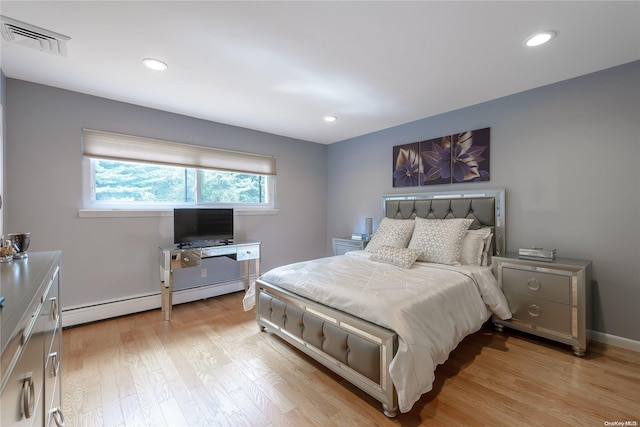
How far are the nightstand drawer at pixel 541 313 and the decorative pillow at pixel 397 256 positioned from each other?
3.02 ft

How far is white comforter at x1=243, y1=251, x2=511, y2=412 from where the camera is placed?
62.0 inches

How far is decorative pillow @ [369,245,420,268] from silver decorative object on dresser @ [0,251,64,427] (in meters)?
2.43

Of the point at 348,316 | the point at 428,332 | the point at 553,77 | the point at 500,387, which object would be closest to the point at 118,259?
the point at 348,316

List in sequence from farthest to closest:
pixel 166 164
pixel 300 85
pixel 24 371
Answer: pixel 166 164, pixel 300 85, pixel 24 371

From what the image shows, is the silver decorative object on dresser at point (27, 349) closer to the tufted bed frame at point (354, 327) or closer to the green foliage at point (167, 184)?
the tufted bed frame at point (354, 327)

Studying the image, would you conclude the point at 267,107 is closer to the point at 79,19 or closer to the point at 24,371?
the point at 79,19

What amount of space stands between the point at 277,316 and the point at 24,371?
1822 mm

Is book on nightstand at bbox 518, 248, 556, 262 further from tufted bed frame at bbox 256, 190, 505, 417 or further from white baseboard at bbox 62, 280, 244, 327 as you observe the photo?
white baseboard at bbox 62, 280, 244, 327

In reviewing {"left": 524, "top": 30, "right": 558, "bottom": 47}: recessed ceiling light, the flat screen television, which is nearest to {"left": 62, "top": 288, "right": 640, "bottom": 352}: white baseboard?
the flat screen television

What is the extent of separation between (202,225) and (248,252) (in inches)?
26.0

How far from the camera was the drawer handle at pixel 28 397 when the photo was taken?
747 mm

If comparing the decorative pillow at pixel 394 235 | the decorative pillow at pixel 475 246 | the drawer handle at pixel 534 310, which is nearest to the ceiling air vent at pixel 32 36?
the decorative pillow at pixel 394 235

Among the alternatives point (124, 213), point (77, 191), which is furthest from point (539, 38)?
point (77, 191)

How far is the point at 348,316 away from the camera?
6.13ft
